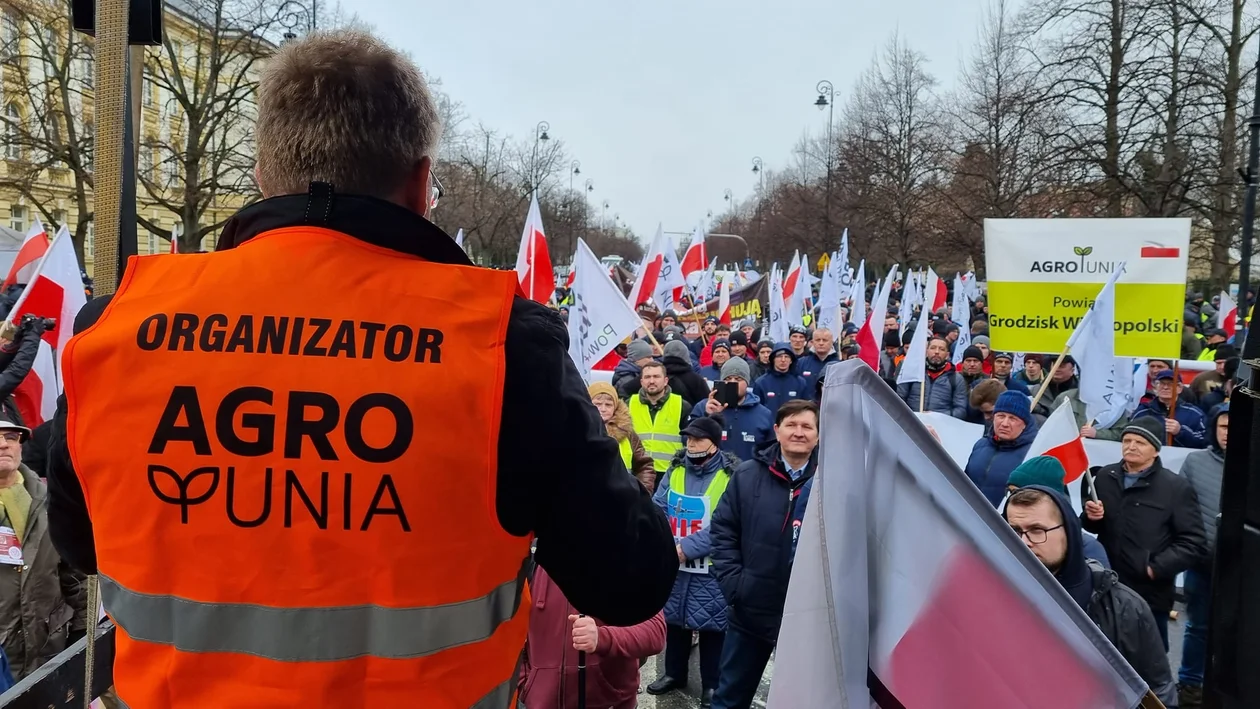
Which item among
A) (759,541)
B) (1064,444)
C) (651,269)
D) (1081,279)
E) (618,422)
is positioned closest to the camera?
(759,541)

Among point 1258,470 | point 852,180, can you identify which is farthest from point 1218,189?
point 1258,470

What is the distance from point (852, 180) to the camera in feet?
102

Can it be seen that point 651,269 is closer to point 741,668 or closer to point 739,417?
point 739,417

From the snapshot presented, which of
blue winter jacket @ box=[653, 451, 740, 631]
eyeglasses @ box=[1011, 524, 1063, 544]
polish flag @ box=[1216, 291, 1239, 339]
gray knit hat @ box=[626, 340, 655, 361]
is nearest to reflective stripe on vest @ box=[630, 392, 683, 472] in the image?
blue winter jacket @ box=[653, 451, 740, 631]

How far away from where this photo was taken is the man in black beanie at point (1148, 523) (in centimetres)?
500

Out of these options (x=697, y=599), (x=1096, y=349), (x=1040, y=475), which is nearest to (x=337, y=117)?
(x=1040, y=475)

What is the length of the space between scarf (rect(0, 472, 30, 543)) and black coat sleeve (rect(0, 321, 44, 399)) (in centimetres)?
225

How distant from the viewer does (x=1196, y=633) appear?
17.2 ft

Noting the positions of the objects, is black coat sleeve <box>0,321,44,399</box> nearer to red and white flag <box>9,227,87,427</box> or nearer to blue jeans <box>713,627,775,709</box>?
red and white flag <box>9,227,87,427</box>

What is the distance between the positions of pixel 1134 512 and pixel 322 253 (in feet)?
17.3

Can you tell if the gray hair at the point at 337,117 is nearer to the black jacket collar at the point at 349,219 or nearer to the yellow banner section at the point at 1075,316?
the black jacket collar at the point at 349,219

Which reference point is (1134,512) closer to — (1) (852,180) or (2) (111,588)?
(2) (111,588)

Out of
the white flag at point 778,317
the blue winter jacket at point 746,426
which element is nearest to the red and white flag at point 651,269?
the white flag at point 778,317

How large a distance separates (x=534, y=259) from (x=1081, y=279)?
479 centimetres
